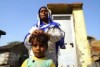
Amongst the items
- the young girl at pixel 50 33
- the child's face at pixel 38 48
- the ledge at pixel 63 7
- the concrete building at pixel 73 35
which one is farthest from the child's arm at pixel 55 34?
the ledge at pixel 63 7

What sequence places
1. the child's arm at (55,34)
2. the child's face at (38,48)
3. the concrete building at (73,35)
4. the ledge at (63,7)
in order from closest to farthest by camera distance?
the child's face at (38,48)
the child's arm at (55,34)
the concrete building at (73,35)
the ledge at (63,7)

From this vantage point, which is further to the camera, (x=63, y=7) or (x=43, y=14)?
(x=63, y=7)

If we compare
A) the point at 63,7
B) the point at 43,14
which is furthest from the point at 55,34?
the point at 63,7

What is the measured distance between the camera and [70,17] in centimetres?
1009

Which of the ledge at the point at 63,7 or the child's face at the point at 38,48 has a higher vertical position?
the ledge at the point at 63,7

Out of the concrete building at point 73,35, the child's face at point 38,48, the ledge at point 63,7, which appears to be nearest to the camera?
the child's face at point 38,48

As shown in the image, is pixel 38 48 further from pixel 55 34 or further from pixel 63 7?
pixel 63 7

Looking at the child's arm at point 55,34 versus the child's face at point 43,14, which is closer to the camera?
the child's arm at point 55,34

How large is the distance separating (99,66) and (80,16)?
13.5 ft

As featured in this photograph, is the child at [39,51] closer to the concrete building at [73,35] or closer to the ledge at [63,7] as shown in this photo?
the concrete building at [73,35]

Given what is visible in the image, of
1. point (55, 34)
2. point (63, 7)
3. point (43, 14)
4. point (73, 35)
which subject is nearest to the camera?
point (55, 34)

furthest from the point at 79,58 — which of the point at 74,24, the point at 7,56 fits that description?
the point at 7,56

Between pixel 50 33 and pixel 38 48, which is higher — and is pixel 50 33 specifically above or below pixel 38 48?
above

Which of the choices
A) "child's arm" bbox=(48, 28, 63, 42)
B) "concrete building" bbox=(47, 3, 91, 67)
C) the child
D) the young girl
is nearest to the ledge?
"concrete building" bbox=(47, 3, 91, 67)
